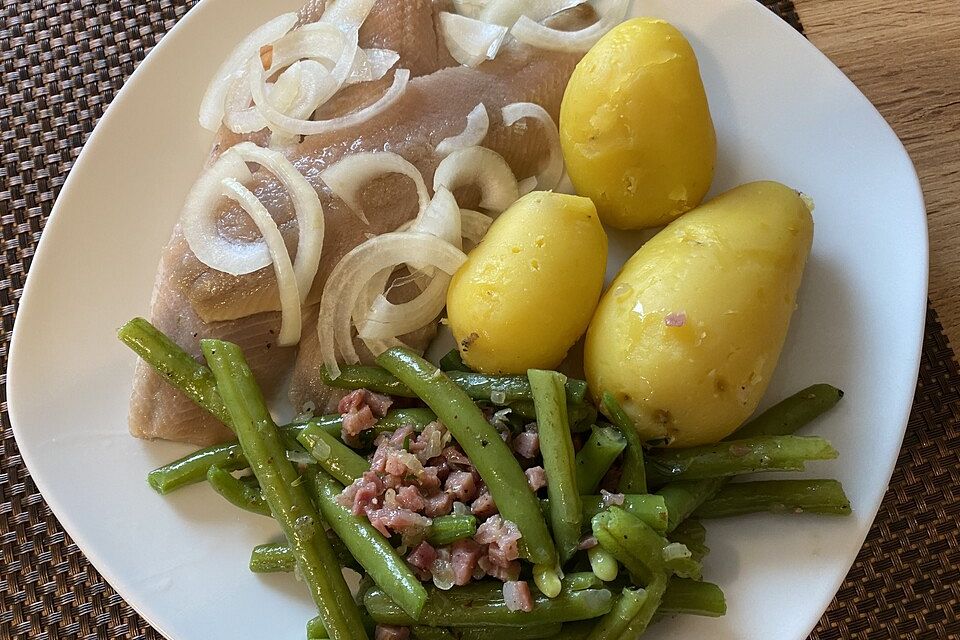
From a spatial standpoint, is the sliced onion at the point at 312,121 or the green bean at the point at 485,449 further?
the sliced onion at the point at 312,121

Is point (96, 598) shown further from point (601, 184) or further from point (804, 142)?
point (804, 142)

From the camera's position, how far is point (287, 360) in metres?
Answer: 2.34

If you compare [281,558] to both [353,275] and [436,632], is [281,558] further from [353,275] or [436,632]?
[353,275]

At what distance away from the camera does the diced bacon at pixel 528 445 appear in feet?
6.53

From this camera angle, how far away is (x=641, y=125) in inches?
82.9

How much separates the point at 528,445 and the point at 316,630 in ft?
2.35

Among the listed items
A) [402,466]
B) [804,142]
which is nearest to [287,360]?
[402,466]

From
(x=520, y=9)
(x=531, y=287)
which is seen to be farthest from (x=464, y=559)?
(x=520, y=9)

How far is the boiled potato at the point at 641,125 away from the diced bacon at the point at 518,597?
1.12 m

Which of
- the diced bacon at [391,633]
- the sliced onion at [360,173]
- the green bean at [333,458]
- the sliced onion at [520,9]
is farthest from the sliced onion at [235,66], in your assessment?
the diced bacon at [391,633]

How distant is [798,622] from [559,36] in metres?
1.87

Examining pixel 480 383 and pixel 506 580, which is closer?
pixel 506 580

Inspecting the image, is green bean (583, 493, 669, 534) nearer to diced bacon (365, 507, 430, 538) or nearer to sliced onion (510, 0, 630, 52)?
diced bacon (365, 507, 430, 538)

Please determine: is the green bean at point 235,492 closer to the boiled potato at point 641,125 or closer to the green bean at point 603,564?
the green bean at point 603,564
